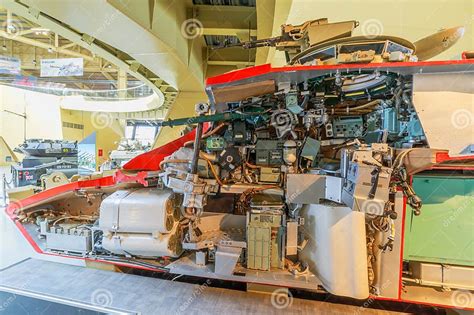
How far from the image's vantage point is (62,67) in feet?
17.2

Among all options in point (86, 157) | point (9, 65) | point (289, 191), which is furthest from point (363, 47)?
point (9, 65)

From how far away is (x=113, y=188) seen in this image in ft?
8.76

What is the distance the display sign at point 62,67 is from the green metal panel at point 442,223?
6.33 m

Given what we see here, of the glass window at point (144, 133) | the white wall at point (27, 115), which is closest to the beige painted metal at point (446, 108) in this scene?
the glass window at point (144, 133)

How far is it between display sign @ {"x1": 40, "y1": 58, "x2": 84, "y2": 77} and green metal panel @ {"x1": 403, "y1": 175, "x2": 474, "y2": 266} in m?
6.33

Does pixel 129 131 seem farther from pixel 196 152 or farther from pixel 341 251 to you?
pixel 341 251

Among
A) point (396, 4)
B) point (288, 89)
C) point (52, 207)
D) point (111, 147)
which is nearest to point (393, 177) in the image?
point (288, 89)

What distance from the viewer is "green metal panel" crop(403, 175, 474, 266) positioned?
170cm

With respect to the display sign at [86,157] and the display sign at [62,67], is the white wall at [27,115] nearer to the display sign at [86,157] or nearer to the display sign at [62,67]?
the display sign at [86,157]

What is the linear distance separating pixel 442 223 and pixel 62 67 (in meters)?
7.12

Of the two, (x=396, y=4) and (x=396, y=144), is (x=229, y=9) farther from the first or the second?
(x=396, y=144)

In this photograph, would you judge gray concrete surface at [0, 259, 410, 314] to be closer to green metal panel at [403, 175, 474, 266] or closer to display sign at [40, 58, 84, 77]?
green metal panel at [403, 175, 474, 266]

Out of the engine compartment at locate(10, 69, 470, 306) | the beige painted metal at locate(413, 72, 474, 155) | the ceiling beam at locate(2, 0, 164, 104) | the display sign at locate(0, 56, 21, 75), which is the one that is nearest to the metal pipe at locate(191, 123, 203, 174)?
the engine compartment at locate(10, 69, 470, 306)

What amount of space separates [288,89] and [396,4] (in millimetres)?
2889
